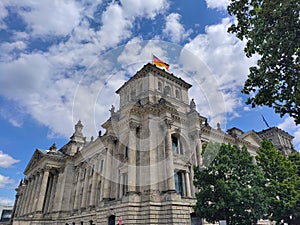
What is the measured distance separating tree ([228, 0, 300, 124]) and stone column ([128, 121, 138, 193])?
17.5 meters

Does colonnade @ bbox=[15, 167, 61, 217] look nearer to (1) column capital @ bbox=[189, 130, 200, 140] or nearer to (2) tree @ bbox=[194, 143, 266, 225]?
(1) column capital @ bbox=[189, 130, 200, 140]

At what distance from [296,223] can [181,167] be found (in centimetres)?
1392

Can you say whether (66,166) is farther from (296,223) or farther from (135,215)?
(296,223)

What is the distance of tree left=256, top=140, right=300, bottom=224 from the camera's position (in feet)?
74.4

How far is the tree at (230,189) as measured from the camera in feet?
63.5

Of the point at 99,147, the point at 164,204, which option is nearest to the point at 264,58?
the point at 164,204

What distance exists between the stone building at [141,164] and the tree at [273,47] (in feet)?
53.1

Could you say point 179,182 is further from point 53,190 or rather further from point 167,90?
point 53,190

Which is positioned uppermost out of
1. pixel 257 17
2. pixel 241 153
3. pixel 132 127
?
pixel 132 127

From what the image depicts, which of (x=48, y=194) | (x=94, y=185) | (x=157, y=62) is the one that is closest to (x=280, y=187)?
(x=157, y=62)

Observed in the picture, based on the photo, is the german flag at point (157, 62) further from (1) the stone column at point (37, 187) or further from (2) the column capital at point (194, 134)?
(1) the stone column at point (37, 187)

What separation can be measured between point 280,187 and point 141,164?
15.7m

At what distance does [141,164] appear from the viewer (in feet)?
90.2

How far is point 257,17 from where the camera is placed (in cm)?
1131
